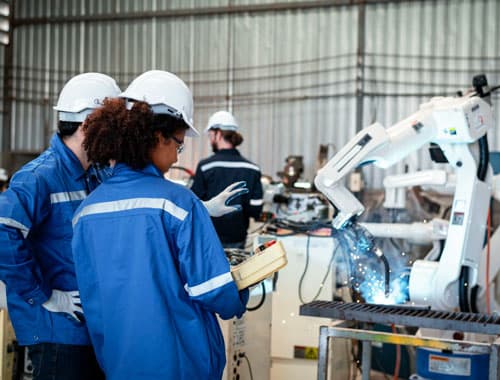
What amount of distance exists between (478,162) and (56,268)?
2304 mm

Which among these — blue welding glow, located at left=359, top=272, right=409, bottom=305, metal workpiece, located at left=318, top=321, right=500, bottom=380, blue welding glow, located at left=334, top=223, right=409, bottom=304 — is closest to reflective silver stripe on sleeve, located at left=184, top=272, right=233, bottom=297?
metal workpiece, located at left=318, top=321, right=500, bottom=380

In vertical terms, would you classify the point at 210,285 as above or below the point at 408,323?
above

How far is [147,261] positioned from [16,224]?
527mm

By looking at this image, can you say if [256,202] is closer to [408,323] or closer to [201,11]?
[408,323]

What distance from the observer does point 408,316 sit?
9.02 feet

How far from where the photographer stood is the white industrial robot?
135 inches

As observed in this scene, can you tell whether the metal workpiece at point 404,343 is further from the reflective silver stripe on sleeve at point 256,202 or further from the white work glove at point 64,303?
the reflective silver stripe on sleeve at point 256,202

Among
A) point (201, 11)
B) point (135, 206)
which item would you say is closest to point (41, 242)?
point (135, 206)

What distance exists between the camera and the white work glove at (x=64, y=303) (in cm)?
235

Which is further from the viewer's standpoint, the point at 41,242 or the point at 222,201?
the point at 222,201

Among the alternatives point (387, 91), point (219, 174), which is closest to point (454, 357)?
point (219, 174)

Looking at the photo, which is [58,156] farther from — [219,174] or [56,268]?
[219,174]

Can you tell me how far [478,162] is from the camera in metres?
3.67

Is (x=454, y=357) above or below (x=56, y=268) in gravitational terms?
below
